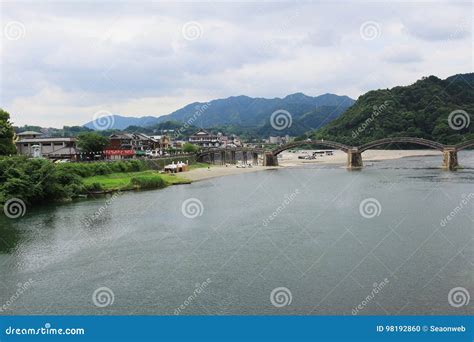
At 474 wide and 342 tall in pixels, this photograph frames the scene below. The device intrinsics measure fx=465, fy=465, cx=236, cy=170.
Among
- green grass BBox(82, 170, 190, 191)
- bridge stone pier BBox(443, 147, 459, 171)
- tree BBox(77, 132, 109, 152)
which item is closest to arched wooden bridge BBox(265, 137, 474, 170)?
bridge stone pier BBox(443, 147, 459, 171)

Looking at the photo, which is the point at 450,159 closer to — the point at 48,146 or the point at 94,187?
the point at 94,187

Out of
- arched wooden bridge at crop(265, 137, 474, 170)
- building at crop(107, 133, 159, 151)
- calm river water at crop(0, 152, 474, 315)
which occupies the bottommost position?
calm river water at crop(0, 152, 474, 315)

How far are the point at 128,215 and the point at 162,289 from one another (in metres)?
14.0

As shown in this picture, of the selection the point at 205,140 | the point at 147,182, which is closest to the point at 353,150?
the point at 147,182

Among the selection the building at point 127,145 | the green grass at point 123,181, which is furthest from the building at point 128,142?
the green grass at point 123,181

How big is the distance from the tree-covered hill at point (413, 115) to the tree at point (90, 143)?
181 ft

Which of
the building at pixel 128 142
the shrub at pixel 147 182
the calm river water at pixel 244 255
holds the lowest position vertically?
the calm river water at pixel 244 255

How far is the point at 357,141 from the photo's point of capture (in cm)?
9588

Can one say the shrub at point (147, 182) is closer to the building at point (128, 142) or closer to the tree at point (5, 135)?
the tree at point (5, 135)

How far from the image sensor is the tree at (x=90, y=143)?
54.4 metres

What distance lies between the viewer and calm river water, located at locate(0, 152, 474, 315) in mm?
14703

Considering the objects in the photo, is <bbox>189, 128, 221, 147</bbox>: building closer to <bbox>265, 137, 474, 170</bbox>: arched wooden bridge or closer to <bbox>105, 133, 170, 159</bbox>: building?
<bbox>105, 133, 170, 159</bbox>: building

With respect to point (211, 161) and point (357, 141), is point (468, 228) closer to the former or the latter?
point (211, 161)

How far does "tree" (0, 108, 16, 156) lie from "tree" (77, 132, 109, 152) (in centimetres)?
1100
